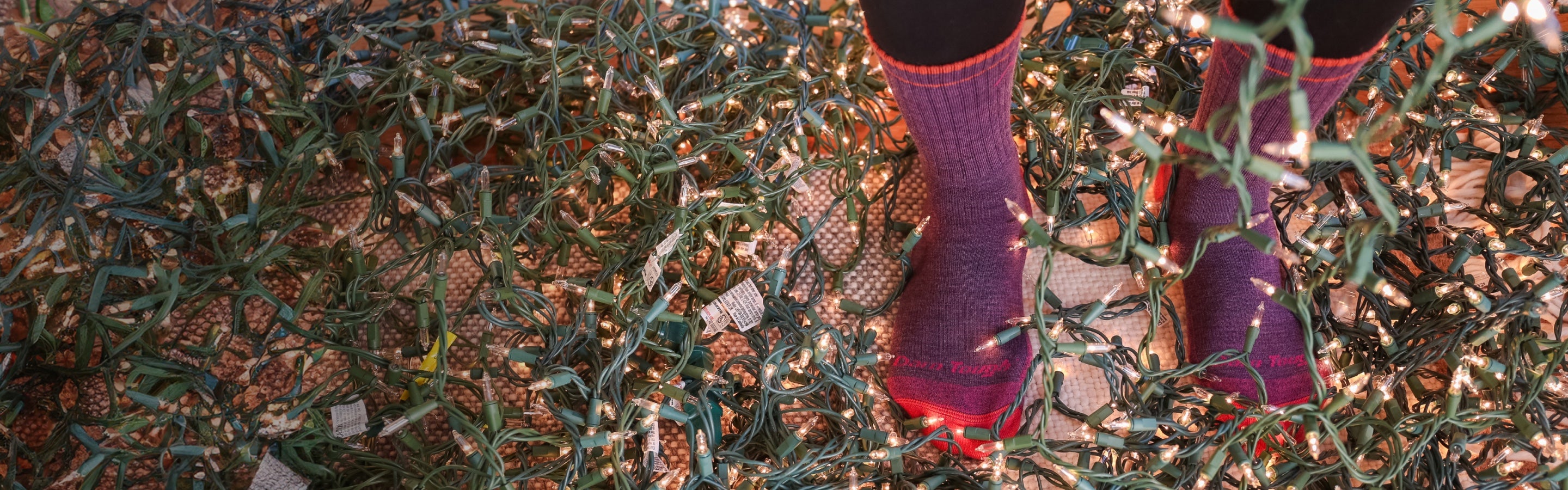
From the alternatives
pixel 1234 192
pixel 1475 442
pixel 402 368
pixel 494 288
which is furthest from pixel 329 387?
pixel 1475 442

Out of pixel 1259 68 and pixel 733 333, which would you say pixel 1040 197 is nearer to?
pixel 733 333

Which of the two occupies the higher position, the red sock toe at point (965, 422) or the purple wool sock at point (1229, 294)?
the purple wool sock at point (1229, 294)

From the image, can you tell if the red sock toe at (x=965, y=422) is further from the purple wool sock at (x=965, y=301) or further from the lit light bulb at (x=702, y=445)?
the lit light bulb at (x=702, y=445)

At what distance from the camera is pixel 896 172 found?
2.94 feet

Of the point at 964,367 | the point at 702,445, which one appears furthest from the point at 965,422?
the point at 702,445

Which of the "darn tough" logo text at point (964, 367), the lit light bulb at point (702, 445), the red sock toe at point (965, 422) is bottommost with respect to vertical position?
the red sock toe at point (965, 422)

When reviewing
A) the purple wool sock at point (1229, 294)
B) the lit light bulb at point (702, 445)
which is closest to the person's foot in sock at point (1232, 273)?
the purple wool sock at point (1229, 294)

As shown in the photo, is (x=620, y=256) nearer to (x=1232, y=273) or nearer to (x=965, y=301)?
(x=965, y=301)

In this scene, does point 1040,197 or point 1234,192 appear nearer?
point 1234,192

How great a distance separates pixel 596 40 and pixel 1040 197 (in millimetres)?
486

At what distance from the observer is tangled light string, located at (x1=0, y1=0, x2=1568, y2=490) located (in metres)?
0.72

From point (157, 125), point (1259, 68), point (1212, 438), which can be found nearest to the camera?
point (1259, 68)

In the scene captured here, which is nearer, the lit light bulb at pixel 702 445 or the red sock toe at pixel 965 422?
the lit light bulb at pixel 702 445

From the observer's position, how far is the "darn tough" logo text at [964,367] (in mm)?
781
